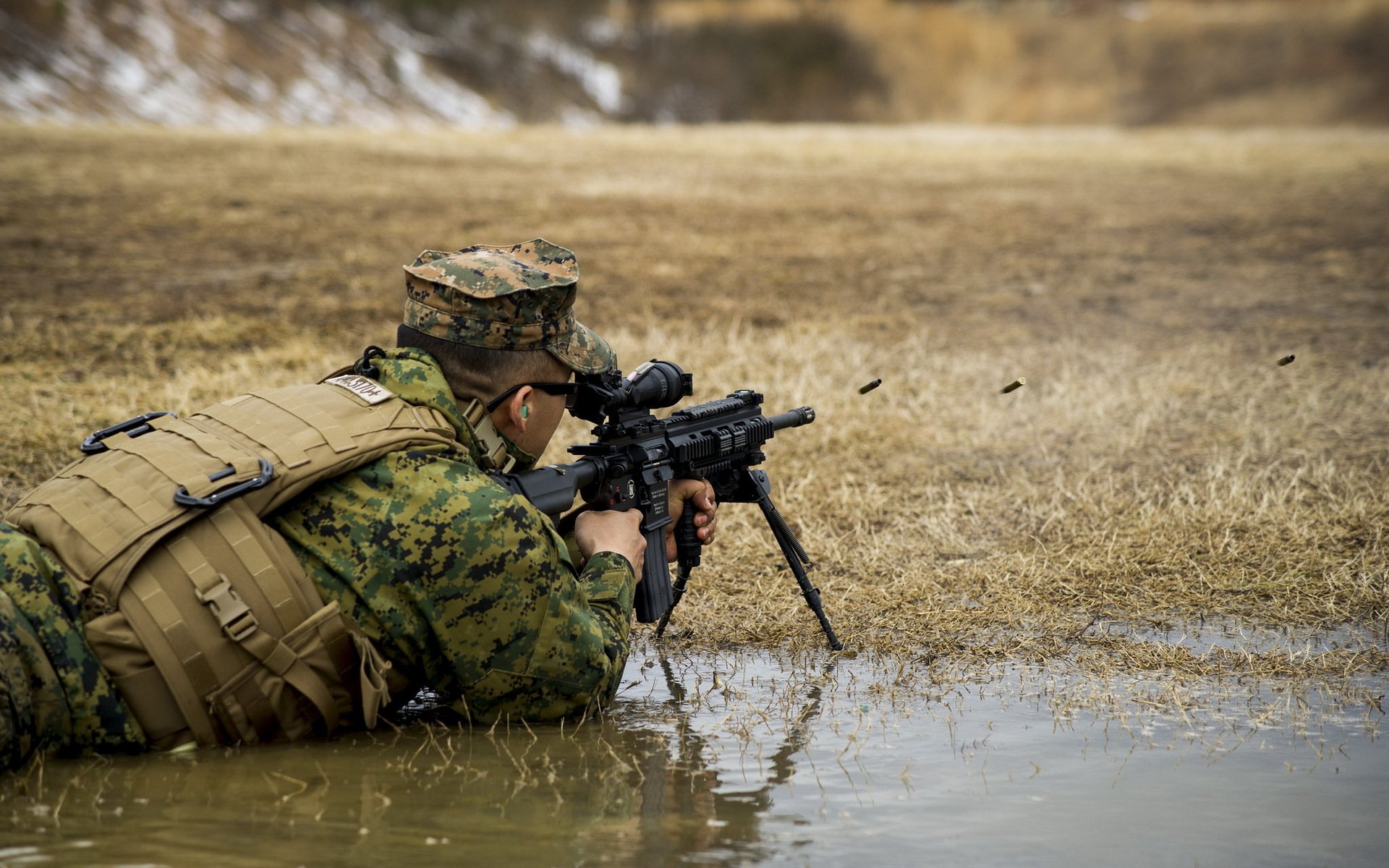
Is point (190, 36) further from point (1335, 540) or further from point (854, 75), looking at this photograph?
point (1335, 540)

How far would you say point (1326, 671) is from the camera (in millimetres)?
4656

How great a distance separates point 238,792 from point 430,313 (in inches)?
55.2

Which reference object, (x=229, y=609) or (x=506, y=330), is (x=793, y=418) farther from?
(x=229, y=609)

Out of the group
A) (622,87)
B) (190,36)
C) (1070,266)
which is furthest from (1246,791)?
(622,87)

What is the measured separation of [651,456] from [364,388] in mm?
957

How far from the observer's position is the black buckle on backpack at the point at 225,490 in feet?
11.4

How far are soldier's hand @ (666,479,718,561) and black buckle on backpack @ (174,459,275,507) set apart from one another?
4.76 feet

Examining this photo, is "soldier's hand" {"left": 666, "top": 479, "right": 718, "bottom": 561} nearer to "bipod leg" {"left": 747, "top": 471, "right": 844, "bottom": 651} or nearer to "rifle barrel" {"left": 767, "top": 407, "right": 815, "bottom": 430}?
"bipod leg" {"left": 747, "top": 471, "right": 844, "bottom": 651}

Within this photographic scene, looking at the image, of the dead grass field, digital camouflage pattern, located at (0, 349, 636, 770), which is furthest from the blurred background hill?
digital camouflage pattern, located at (0, 349, 636, 770)

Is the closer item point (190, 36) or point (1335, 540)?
point (1335, 540)

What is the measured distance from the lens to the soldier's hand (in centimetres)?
457

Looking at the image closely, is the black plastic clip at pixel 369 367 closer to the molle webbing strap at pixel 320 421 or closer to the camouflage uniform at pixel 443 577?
the camouflage uniform at pixel 443 577

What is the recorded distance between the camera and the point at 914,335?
10.3 meters

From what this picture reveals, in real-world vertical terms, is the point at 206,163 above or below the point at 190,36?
below
